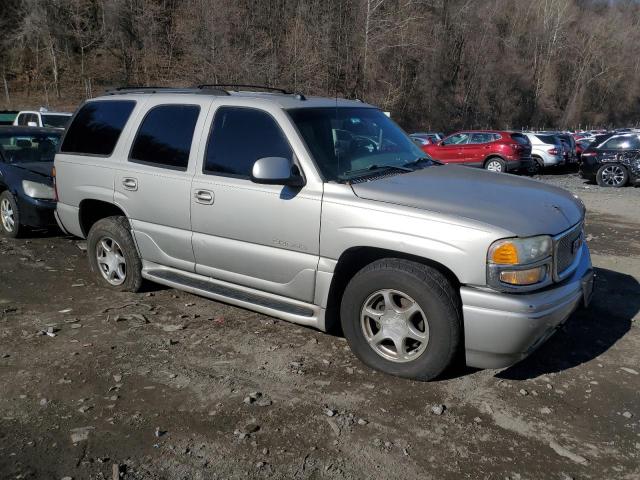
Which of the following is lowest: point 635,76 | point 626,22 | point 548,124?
point 548,124

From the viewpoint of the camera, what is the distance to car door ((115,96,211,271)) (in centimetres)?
444

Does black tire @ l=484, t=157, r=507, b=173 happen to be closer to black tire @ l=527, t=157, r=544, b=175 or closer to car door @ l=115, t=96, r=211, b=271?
black tire @ l=527, t=157, r=544, b=175

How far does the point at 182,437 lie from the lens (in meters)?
2.99

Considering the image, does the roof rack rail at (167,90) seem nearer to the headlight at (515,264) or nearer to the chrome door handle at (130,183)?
the chrome door handle at (130,183)

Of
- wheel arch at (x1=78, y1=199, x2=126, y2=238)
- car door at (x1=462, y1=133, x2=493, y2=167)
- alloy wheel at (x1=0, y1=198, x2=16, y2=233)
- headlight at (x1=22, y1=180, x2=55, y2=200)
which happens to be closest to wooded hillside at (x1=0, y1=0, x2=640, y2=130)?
car door at (x1=462, y1=133, x2=493, y2=167)

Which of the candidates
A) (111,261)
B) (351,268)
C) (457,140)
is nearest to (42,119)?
(111,261)

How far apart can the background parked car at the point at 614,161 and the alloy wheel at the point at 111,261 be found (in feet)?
48.6

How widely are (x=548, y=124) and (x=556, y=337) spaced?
71.3 m

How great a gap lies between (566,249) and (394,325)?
128 cm

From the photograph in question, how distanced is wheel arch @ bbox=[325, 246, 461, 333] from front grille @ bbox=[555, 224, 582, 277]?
700 mm

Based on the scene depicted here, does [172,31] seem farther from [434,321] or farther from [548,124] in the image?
[548,124]

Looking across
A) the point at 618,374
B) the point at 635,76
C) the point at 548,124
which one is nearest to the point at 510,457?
the point at 618,374

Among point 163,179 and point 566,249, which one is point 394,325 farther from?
point 163,179

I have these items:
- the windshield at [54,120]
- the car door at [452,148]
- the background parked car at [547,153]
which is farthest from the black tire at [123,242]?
the background parked car at [547,153]
